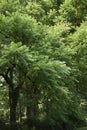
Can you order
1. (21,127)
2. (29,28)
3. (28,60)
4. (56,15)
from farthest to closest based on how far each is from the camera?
1. (56,15)
2. (21,127)
3. (29,28)
4. (28,60)

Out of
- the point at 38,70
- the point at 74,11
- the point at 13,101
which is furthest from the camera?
the point at 74,11

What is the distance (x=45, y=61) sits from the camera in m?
15.5

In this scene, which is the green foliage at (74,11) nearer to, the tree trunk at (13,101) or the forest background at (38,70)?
the forest background at (38,70)

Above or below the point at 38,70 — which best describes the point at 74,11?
above

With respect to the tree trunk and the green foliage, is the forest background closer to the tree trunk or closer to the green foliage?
the tree trunk

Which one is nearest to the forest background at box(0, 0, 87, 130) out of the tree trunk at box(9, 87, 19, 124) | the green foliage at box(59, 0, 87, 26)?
the tree trunk at box(9, 87, 19, 124)

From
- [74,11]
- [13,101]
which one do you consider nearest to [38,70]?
[13,101]

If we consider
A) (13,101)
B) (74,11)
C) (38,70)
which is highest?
(74,11)

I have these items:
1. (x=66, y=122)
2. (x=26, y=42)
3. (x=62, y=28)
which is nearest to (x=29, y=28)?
(x=26, y=42)

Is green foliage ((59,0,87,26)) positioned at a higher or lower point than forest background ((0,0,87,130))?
higher

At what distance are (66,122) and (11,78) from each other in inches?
190

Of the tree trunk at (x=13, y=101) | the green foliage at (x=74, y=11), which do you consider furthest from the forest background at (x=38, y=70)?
the green foliage at (x=74, y=11)

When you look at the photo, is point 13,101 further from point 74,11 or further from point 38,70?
point 74,11

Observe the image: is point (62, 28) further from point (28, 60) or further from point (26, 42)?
point (28, 60)
